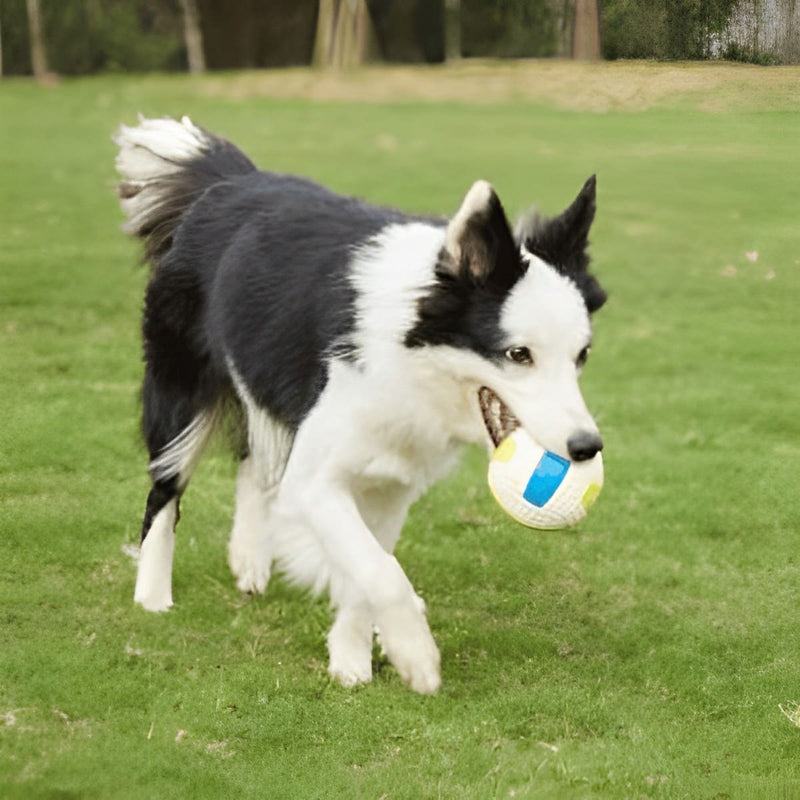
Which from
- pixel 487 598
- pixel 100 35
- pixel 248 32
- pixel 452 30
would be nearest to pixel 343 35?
pixel 248 32

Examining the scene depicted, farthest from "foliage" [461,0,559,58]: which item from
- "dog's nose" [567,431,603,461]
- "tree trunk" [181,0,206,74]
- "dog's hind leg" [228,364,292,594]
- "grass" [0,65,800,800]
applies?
"tree trunk" [181,0,206,74]

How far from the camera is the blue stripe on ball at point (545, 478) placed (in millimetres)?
4074

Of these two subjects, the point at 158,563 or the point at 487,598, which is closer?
the point at 158,563

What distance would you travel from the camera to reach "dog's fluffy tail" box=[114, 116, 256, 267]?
5523 mm

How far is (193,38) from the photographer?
2488 centimetres

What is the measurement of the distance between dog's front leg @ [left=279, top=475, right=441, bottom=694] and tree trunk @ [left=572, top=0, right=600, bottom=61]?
6.64 ft

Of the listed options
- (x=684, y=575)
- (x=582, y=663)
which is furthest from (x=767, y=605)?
(x=582, y=663)

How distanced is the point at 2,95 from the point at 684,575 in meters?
19.4

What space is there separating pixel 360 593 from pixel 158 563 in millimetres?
1176

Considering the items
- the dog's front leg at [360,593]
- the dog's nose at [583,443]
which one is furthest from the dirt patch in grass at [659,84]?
the dog's front leg at [360,593]

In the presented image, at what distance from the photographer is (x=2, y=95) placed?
22.8 metres

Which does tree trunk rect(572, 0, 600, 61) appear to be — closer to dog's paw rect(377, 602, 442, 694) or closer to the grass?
the grass

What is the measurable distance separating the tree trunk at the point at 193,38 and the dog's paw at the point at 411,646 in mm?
21481

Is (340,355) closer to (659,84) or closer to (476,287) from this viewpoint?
(476,287)
